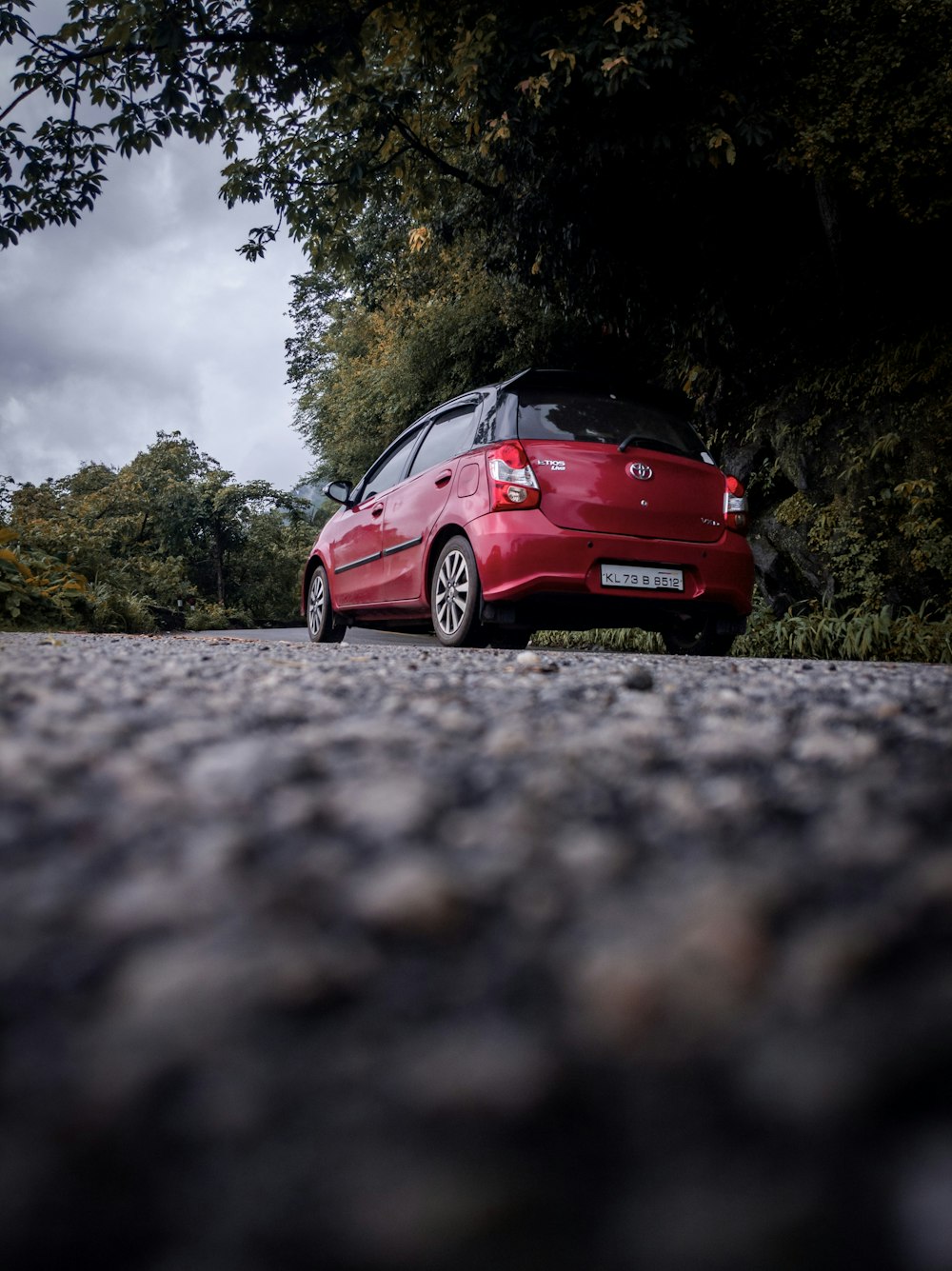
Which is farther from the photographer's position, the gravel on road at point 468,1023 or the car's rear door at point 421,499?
the car's rear door at point 421,499

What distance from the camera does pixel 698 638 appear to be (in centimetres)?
609

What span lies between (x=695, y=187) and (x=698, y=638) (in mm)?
4756

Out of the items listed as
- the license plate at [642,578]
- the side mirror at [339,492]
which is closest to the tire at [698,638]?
the license plate at [642,578]

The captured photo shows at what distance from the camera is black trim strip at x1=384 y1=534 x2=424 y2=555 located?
5.70m

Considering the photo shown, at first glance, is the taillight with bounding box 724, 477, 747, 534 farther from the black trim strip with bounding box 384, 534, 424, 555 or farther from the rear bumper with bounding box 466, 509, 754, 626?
the black trim strip with bounding box 384, 534, 424, 555

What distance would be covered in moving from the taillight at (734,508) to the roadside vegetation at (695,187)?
1757 mm

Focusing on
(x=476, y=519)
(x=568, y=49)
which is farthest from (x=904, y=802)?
(x=568, y=49)

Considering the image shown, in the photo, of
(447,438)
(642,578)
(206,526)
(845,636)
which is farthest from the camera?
(206,526)

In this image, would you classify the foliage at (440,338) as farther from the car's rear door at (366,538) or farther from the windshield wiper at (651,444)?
the windshield wiper at (651,444)

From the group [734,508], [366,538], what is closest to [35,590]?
[366,538]

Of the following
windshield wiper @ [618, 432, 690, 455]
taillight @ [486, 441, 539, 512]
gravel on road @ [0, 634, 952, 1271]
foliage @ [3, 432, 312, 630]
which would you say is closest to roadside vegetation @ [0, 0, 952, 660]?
windshield wiper @ [618, 432, 690, 455]

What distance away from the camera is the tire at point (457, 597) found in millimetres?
5066

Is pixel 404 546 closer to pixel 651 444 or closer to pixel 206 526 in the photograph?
pixel 651 444

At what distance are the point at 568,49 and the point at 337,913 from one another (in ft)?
24.2
